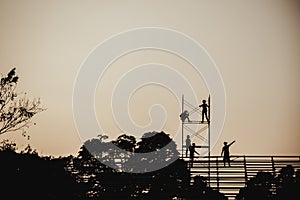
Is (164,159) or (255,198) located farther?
(164,159)

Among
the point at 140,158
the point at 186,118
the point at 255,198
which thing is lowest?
the point at 255,198

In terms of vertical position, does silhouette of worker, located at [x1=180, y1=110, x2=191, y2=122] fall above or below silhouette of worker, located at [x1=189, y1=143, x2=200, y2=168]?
above

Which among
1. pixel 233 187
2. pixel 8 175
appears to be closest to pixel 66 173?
pixel 8 175

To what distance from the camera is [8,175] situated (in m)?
24.7

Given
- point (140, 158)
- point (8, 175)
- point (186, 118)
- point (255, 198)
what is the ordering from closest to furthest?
point (8, 175) → point (255, 198) → point (140, 158) → point (186, 118)

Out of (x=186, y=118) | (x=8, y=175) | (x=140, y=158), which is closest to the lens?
(x=8, y=175)

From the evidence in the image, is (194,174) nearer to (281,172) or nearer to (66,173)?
(281,172)

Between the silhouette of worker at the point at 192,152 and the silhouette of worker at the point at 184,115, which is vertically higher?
the silhouette of worker at the point at 184,115

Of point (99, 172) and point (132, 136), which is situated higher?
point (132, 136)

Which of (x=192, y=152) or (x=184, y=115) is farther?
(x=184, y=115)

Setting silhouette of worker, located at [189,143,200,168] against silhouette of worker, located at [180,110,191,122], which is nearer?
silhouette of worker, located at [189,143,200,168]

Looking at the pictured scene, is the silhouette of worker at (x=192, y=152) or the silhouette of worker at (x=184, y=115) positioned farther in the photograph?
the silhouette of worker at (x=184, y=115)

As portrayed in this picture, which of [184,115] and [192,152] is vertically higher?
[184,115]

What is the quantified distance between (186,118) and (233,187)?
6.46m
